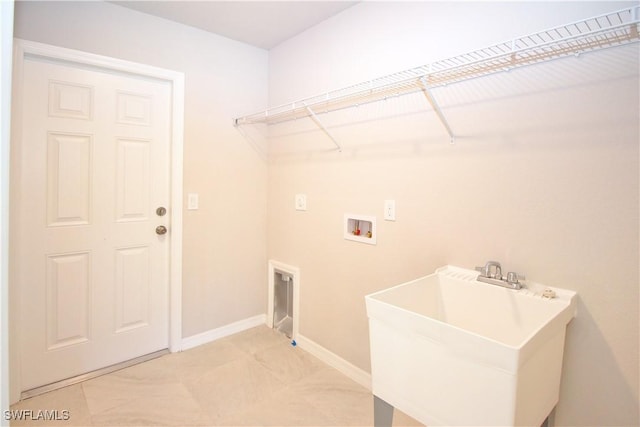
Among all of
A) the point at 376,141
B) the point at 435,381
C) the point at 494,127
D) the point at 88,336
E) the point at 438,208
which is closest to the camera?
the point at 435,381

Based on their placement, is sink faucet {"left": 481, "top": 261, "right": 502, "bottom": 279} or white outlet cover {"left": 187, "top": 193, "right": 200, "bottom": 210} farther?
white outlet cover {"left": 187, "top": 193, "right": 200, "bottom": 210}

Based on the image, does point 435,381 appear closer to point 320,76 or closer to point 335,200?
point 335,200

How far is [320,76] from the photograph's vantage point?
2.29m

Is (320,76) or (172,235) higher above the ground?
(320,76)

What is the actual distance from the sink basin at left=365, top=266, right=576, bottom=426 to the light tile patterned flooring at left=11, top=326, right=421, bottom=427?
0.73m

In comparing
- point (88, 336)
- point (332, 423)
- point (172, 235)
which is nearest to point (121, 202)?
point (172, 235)

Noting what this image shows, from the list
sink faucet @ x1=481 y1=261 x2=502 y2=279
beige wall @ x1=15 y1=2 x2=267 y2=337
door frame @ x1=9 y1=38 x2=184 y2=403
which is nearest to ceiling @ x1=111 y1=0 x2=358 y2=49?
beige wall @ x1=15 y1=2 x2=267 y2=337

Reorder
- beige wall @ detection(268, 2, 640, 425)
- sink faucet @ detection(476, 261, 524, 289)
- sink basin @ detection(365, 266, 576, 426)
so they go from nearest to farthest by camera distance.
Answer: sink basin @ detection(365, 266, 576, 426) < beige wall @ detection(268, 2, 640, 425) < sink faucet @ detection(476, 261, 524, 289)

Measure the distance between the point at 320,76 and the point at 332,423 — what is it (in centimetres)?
209

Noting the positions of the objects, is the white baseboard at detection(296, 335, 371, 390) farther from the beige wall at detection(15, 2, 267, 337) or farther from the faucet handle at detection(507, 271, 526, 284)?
the faucet handle at detection(507, 271, 526, 284)

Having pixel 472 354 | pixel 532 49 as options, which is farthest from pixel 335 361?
pixel 532 49

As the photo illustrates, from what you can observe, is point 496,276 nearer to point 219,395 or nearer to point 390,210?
point 390,210

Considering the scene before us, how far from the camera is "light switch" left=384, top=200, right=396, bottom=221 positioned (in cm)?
188

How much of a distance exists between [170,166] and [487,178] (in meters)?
Result: 1.99
